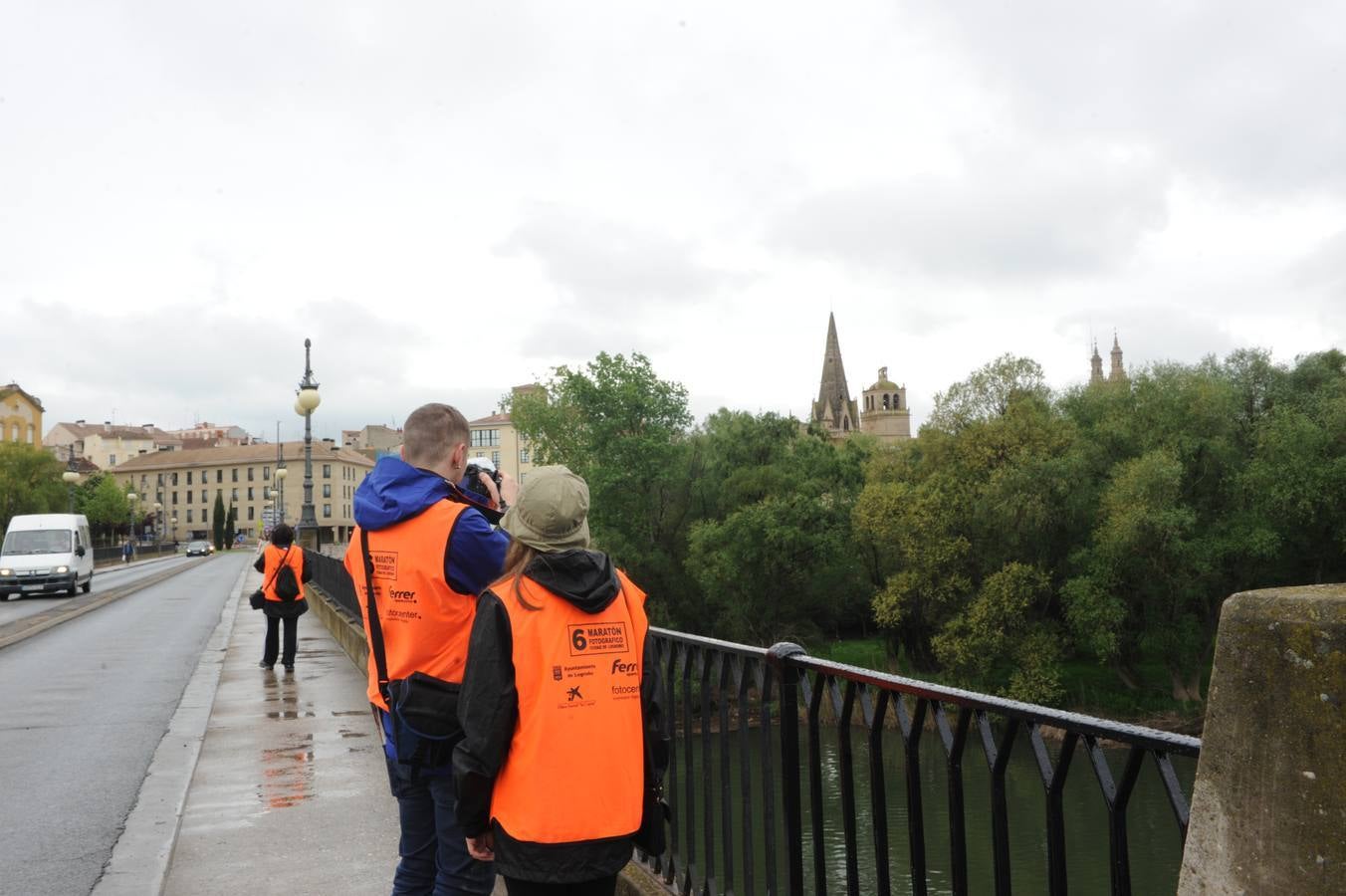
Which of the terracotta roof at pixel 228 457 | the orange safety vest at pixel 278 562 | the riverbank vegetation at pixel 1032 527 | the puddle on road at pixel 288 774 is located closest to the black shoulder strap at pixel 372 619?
the puddle on road at pixel 288 774

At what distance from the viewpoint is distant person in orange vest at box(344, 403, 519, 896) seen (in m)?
3.29

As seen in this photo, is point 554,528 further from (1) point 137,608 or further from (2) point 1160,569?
(2) point 1160,569

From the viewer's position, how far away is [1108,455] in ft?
140

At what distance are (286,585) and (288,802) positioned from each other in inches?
253

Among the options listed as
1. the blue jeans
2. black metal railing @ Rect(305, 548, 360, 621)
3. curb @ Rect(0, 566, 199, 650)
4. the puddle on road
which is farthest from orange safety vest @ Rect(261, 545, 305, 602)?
the blue jeans

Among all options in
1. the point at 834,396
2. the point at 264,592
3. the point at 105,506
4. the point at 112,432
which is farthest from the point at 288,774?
the point at 112,432

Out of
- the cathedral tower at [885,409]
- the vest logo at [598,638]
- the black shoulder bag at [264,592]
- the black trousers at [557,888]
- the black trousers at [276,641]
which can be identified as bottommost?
the black trousers at [276,641]

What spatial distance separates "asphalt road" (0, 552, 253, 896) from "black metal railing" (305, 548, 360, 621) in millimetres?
2109

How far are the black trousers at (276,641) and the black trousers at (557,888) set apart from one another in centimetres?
1043

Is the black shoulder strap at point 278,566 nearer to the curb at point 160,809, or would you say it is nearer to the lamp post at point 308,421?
the curb at point 160,809

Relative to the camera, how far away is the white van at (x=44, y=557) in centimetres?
2956

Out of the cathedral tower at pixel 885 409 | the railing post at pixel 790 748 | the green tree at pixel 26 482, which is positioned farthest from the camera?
the cathedral tower at pixel 885 409

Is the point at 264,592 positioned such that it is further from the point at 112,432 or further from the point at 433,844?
the point at 112,432

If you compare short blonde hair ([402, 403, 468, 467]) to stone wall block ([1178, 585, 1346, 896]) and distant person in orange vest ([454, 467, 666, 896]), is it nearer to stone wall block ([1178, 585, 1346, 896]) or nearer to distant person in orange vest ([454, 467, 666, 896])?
distant person in orange vest ([454, 467, 666, 896])
